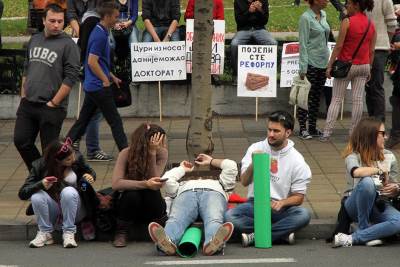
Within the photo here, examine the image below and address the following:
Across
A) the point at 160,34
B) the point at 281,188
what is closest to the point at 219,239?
the point at 281,188

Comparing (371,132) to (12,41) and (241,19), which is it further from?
Result: (12,41)

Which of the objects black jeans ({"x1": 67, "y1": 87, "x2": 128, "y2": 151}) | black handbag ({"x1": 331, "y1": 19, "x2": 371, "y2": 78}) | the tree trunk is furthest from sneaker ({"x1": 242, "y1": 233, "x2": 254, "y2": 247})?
black handbag ({"x1": 331, "y1": 19, "x2": 371, "y2": 78})

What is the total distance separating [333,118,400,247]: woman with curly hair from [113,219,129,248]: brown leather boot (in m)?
1.70

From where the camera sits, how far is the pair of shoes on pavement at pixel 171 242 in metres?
8.73

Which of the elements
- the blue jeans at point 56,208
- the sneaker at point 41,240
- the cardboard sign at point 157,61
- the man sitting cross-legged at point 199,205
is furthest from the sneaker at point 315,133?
the sneaker at point 41,240

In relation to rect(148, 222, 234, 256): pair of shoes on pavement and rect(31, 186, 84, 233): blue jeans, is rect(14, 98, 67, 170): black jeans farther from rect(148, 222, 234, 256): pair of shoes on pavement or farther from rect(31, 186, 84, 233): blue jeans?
rect(148, 222, 234, 256): pair of shoes on pavement

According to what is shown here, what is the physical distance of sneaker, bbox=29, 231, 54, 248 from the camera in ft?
30.1

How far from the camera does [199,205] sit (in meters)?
9.27

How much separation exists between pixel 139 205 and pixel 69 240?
629mm

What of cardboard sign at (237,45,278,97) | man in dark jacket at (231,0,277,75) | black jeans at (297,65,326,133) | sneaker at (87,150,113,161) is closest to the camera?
sneaker at (87,150,113,161)

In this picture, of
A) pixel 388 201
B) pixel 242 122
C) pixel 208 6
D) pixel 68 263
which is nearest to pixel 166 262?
pixel 68 263

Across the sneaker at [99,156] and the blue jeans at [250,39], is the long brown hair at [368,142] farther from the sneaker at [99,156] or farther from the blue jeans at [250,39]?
the blue jeans at [250,39]

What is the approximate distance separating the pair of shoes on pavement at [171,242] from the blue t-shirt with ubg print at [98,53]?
353 centimetres

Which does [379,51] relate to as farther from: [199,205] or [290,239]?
[199,205]
